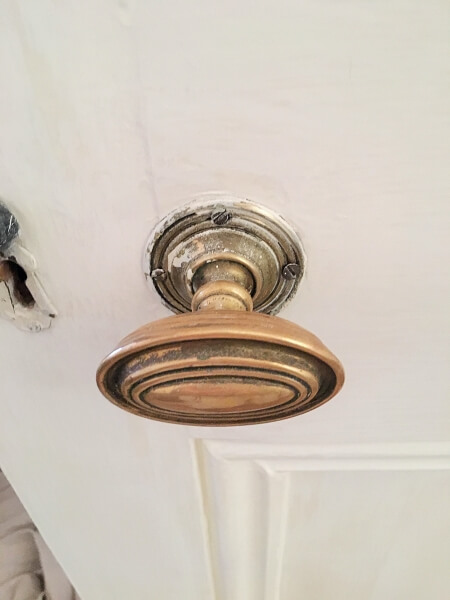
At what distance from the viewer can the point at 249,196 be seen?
20cm

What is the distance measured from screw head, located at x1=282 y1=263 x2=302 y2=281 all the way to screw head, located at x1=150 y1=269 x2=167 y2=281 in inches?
2.0

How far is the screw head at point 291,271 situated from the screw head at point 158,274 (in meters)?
0.05

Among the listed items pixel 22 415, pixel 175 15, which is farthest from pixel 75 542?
pixel 175 15

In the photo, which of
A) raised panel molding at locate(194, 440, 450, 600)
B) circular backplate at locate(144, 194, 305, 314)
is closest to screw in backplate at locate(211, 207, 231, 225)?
circular backplate at locate(144, 194, 305, 314)

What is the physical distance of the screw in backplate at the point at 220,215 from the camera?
0.20 metres

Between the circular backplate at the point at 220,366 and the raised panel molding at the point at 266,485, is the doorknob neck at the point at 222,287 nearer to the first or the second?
the circular backplate at the point at 220,366

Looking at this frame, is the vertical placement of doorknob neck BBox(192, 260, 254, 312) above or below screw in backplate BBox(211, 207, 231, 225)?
below

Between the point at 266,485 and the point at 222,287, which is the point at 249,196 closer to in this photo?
the point at 222,287

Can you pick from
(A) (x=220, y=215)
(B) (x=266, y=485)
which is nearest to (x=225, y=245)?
(A) (x=220, y=215)

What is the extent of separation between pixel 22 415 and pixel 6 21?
0.72 feet

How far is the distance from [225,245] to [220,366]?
6cm

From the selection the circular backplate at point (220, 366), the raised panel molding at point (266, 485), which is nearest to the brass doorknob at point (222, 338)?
the circular backplate at point (220, 366)

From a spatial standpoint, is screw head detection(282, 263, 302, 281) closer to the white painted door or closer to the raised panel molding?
the white painted door

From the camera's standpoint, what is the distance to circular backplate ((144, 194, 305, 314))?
0.67 ft
